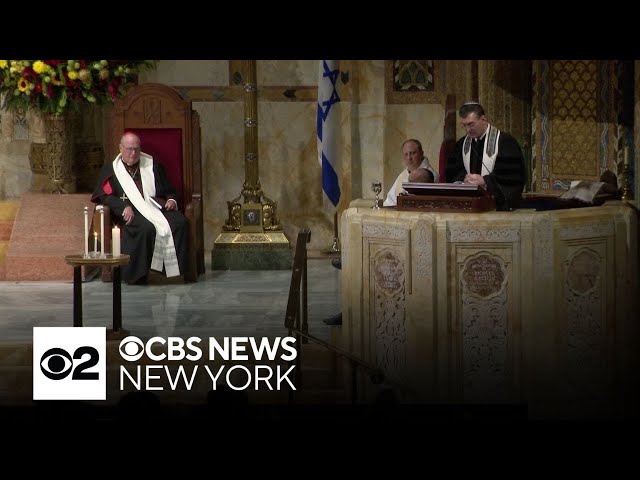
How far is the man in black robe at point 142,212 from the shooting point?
1088 centimetres

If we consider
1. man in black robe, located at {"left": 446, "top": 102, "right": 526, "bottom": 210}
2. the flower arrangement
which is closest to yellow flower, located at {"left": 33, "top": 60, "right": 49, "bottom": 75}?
the flower arrangement

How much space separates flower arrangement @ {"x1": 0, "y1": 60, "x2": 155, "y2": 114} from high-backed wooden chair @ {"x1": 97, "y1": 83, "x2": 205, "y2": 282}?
0.81ft

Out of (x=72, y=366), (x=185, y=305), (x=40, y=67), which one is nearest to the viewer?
(x=72, y=366)

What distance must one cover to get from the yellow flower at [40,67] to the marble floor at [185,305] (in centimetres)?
174

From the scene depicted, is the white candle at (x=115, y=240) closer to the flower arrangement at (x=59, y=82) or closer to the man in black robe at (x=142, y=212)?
the man in black robe at (x=142, y=212)

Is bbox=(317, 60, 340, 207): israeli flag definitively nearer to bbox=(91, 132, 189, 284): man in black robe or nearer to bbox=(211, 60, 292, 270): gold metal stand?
bbox=(211, 60, 292, 270): gold metal stand

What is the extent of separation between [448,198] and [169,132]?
478 centimetres

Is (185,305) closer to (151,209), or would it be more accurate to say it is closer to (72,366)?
(151,209)

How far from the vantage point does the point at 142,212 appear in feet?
36.5

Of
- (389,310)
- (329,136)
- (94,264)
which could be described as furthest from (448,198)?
(329,136)

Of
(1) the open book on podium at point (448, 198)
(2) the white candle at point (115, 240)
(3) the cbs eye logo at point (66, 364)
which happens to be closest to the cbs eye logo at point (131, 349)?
(3) the cbs eye logo at point (66, 364)

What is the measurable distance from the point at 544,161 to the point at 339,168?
1.86m

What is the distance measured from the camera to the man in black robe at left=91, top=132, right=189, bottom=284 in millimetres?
10883
